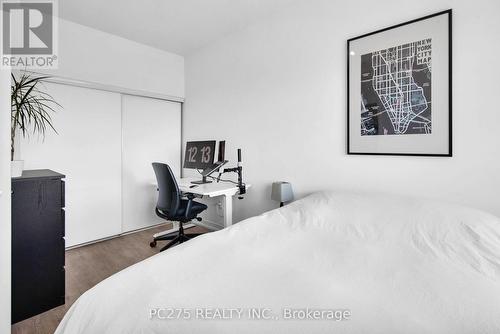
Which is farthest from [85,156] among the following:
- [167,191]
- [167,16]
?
[167,16]

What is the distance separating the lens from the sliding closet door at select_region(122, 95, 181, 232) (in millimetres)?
3352

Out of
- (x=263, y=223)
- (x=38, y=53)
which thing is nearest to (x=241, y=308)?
(x=263, y=223)

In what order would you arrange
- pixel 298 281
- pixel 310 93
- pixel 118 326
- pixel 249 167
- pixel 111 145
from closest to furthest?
pixel 118 326 < pixel 298 281 < pixel 310 93 < pixel 249 167 < pixel 111 145

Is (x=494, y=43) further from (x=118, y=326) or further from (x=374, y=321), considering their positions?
(x=118, y=326)

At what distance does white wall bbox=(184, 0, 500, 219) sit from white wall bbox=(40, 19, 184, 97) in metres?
0.31

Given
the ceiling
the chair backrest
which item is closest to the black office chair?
the chair backrest

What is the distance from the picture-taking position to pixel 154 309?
84cm

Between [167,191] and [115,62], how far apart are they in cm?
183

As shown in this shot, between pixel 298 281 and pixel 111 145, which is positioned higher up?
pixel 111 145

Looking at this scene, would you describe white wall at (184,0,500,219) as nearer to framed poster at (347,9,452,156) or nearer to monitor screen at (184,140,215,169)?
framed poster at (347,9,452,156)

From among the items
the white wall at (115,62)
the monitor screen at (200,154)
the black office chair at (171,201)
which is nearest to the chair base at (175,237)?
the black office chair at (171,201)

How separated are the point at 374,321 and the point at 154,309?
731 millimetres

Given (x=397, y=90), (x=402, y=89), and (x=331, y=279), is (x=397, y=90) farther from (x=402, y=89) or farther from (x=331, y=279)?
(x=331, y=279)

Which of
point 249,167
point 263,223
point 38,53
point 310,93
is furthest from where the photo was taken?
point 249,167
